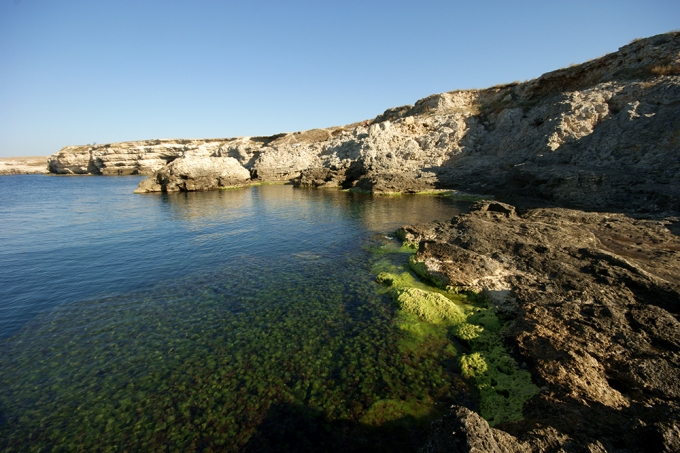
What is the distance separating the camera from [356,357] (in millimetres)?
8609

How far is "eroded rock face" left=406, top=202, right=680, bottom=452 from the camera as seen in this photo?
202 inches

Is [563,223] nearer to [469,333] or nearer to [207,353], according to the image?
[469,333]

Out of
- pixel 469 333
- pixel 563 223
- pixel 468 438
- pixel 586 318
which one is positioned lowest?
pixel 469 333

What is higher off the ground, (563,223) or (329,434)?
(563,223)

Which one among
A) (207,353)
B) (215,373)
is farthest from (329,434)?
(207,353)

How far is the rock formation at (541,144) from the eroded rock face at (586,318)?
32.5ft

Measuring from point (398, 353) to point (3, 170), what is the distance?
183748 mm

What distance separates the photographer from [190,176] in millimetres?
52594

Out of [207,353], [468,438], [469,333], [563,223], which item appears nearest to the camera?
[468,438]

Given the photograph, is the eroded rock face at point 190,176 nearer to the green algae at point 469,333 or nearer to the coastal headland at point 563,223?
the coastal headland at point 563,223

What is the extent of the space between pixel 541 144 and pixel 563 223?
2295 cm

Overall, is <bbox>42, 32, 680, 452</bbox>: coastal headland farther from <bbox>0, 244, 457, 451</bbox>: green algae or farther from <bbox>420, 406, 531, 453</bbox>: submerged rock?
<bbox>0, 244, 457, 451</bbox>: green algae

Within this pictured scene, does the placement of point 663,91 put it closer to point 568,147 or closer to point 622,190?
point 568,147

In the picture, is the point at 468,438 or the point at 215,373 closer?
the point at 468,438
